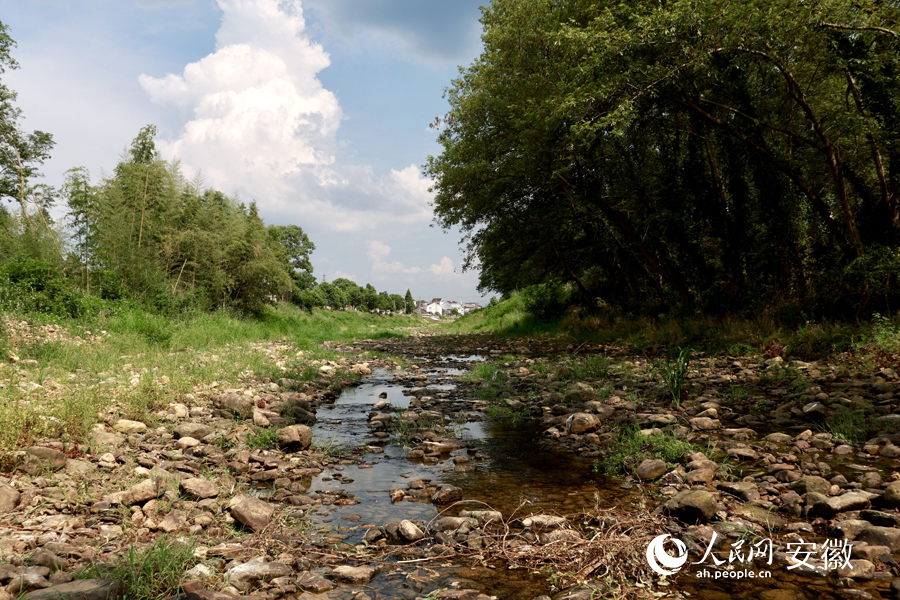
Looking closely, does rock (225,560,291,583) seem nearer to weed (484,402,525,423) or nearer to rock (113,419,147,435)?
rock (113,419,147,435)

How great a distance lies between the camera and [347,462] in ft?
17.2

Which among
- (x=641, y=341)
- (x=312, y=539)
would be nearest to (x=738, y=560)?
(x=312, y=539)

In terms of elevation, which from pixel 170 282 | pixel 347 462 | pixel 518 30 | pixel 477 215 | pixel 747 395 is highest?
pixel 518 30

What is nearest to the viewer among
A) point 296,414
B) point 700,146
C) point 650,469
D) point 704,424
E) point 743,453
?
point 650,469

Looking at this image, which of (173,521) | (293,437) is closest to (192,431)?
(293,437)

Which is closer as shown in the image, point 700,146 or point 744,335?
point 744,335

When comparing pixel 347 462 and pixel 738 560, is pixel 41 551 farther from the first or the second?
pixel 738 560

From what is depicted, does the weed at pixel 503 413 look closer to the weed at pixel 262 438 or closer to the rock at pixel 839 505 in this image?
the weed at pixel 262 438

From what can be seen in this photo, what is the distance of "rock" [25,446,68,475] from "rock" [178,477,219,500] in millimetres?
1096

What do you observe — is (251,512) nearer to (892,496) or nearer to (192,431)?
(192,431)

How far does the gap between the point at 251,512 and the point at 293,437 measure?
2.01 metres

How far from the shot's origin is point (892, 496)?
3.29m

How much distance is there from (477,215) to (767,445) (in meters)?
15.2

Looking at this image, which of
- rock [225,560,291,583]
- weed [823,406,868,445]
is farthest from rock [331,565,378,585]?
weed [823,406,868,445]
